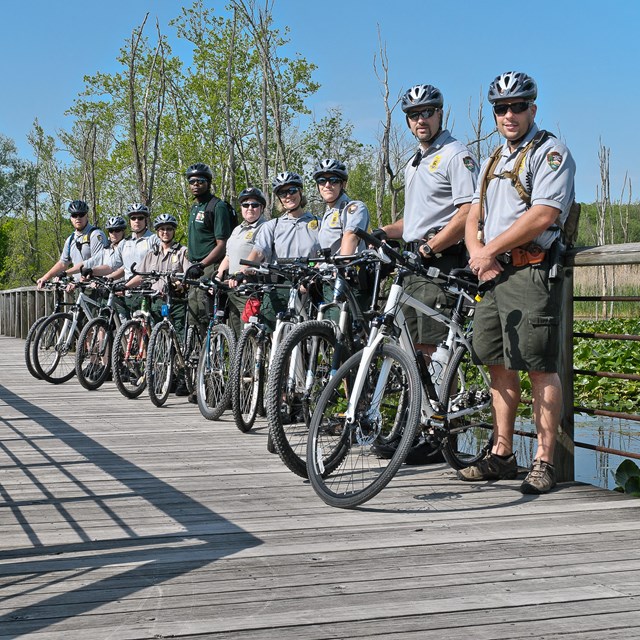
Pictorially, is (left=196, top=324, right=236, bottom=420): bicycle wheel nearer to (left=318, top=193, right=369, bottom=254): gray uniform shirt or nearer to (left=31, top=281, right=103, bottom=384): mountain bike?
(left=318, top=193, right=369, bottom=254): gray uniform shirt

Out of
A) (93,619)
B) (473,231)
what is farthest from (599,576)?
(473,231)

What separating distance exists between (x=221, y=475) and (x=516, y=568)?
2.20 m

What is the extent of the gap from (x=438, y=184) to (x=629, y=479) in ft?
5.63

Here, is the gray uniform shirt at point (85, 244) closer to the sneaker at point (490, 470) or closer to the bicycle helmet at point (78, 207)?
the bicycle helmet at point (78, 207)

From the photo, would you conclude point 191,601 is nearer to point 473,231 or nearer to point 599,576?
point 599,576

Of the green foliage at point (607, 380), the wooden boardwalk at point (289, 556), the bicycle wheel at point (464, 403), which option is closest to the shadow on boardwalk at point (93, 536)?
the wooden boardwalk at point (289, 556)

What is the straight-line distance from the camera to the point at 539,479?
4.85 metres

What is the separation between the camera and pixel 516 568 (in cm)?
353

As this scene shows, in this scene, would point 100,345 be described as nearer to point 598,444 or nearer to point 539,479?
point 598,444

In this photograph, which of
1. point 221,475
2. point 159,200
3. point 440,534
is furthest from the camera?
point 159,200

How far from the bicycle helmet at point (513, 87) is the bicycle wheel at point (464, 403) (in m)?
1.21

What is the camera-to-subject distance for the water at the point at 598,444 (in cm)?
759

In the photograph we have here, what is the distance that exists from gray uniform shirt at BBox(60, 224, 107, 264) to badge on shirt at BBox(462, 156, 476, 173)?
679cm

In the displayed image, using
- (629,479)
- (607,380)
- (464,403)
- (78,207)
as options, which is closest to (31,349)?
(78,207)
